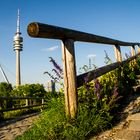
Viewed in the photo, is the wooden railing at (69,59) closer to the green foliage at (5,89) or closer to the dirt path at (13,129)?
the dirt path at (13,129)

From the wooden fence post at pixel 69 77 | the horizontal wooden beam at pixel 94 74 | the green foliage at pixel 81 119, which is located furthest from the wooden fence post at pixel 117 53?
the wooden fence post at pixel 69 77

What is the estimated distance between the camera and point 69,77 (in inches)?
148

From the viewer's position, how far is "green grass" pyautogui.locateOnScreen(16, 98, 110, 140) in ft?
11.5

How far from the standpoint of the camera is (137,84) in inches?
239

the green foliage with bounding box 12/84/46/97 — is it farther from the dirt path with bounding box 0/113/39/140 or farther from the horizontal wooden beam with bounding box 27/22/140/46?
the horizontal wooden beam with bounding box 27/22/140/46

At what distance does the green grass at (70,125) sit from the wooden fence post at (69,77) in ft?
0.33

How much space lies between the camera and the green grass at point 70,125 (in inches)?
138

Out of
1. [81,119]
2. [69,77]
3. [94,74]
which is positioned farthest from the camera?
[94,74]

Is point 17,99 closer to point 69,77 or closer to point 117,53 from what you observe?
point 117,53

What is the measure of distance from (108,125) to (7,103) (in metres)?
12.3

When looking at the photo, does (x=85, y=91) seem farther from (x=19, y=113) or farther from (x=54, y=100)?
(x=19, y=113)

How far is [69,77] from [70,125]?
2.01 ft

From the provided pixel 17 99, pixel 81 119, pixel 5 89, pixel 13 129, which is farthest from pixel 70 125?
pixel 5 89

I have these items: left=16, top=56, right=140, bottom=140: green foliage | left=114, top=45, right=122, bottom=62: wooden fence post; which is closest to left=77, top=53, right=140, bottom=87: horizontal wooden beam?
left=16, top=56, right=140, bottom=140: green foliage
